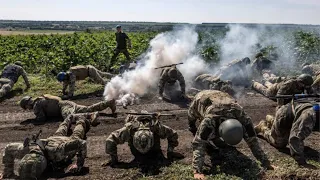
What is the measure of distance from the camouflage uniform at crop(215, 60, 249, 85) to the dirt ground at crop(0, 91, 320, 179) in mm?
1231

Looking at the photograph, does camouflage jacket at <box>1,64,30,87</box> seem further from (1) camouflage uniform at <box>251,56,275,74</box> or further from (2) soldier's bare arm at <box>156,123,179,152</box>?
(1) camouflage uniform at <box>251,56,275,74</box>

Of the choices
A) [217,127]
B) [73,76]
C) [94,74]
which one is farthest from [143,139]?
[94,74]

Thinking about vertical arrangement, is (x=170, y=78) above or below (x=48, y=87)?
above

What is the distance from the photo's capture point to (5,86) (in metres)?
16.1

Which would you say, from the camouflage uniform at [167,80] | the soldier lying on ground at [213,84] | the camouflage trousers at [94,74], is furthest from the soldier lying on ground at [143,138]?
the camouflage trousers at [94,74]

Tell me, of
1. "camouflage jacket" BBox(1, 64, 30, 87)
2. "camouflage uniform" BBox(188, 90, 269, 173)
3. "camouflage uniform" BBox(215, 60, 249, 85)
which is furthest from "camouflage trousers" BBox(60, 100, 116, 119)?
"camouflage uniform" BBox(215, 60, 249, 85)

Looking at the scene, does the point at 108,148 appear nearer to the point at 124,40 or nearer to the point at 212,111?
the point at 212,111

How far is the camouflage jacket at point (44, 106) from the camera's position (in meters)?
12.4

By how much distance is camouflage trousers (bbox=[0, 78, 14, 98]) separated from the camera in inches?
622

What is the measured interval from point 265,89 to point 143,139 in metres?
8.99

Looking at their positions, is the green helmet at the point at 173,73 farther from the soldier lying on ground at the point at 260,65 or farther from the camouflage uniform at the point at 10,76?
the camouflage uniform at the point at 10,76

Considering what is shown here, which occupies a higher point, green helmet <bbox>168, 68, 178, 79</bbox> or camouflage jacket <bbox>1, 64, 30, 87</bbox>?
green helmet <bbox>168, 68, 178, 79</bbox>

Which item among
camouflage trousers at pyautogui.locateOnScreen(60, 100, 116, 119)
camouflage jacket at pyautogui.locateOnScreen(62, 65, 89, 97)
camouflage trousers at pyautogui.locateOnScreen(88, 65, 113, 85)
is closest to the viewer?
camouflage trousers at pyautogui.locateOnScreen(60, 100, 116, 119)

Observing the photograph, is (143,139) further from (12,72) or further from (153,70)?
(12,72)
